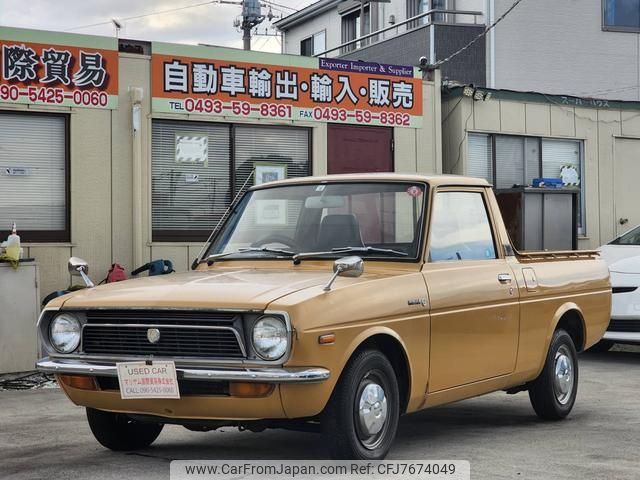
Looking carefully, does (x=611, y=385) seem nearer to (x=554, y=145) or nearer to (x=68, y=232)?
(x=68, y=232)

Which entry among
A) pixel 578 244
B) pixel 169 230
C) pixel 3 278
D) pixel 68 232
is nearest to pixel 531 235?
pixel 578 244

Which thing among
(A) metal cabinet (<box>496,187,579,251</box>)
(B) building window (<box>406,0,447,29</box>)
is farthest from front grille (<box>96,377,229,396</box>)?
(B) building window (<box>406,0,447,29</box>)

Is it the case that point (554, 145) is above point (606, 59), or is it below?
below

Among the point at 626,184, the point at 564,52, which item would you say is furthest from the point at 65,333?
the point at 564,52

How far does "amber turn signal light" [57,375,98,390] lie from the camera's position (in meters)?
6.09

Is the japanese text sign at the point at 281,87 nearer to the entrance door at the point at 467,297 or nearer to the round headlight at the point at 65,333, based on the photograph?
the entrance door at the point at 467,297

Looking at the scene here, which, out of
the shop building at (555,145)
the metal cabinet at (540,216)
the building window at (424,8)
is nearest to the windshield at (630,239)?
the metal cabinet at (540,216)

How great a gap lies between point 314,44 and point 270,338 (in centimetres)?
2927

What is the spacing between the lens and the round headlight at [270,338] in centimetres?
562

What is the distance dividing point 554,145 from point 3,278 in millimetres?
10284

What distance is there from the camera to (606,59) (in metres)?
26.6

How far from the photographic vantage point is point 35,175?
1341 centimetres

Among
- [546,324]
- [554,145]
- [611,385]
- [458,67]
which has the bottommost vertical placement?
[611,385]

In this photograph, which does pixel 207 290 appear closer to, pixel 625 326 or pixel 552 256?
pixel 552 256
